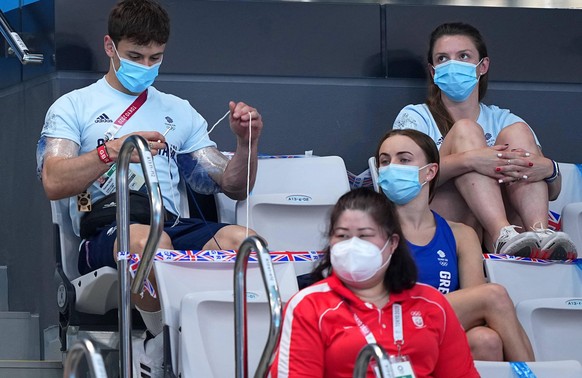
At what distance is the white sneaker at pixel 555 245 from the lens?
4344 millimetres

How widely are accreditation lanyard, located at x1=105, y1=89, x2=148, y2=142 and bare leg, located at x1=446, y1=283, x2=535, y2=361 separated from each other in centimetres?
151

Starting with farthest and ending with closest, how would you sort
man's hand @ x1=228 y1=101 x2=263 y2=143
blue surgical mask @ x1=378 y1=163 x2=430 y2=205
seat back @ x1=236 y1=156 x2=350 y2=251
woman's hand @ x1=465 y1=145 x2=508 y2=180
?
seat back @ x1=236 y1=156 x2=350 y2=251
woman's hand @ x1=465 y1=145 x2=508 y2=180
man's hand @ x1=228 y1=101 x2=263 y2=143
blue surgical mask @ x1=378 y1=163 x2=430 y2=205

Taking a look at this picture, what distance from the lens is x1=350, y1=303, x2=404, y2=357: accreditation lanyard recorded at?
325 centimetres

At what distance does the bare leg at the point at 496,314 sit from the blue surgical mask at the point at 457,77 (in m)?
1.45

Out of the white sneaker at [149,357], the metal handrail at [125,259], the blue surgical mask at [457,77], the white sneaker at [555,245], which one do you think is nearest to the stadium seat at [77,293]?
the white sneaker at [149,357]

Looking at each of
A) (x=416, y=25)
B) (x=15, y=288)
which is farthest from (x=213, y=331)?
(x=416, y=25)

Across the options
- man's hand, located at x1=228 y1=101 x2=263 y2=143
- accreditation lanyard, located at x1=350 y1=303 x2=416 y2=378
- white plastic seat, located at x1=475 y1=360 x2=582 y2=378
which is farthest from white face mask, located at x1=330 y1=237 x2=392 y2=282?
man's hand, located at x1=228 y1=101 x2=263 y2=143

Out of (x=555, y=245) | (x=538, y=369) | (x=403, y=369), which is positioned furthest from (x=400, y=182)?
(x=403, y=369)

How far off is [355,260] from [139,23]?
1.68m

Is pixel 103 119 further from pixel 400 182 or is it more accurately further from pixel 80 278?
pixel 400 182

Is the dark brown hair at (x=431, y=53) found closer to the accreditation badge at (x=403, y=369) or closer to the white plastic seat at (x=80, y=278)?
the white plastic seat at (x=80, y=278)

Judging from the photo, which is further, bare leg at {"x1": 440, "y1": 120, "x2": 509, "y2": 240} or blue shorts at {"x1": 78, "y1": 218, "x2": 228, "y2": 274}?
bare leg at {"x1": 440, "y1": 120, "x2": 509, "y2": 240}

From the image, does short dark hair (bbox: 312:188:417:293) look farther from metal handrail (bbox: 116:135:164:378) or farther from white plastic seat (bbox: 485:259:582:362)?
white plastic seat (bbox: 485:259:582:362)

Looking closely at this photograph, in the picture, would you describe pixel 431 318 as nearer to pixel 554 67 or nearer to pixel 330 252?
pixel 330 252
